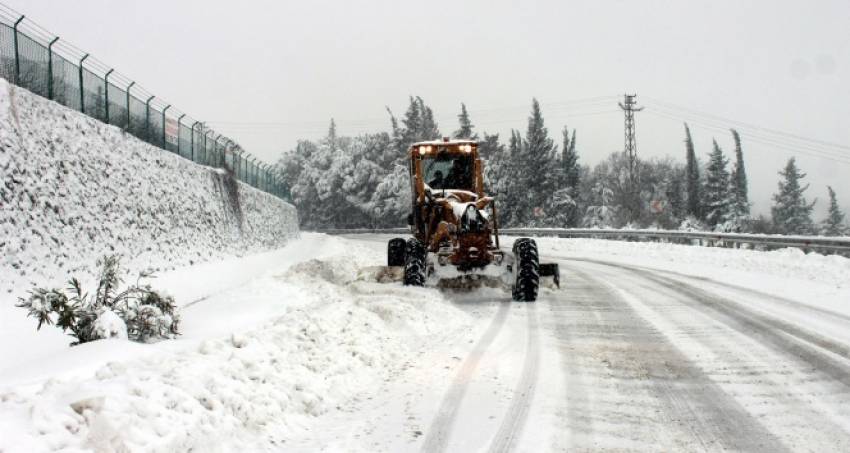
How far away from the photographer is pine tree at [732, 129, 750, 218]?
5520cm

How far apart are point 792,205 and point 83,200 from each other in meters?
68.6

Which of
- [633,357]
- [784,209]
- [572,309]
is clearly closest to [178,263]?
[572,309]

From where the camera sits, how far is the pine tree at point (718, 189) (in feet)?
178

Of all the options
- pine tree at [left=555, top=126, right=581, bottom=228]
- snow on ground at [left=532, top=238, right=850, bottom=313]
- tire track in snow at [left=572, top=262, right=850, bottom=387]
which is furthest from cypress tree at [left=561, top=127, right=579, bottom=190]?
tire track in snow at [left=572, top=262, right=850, bottom=387]

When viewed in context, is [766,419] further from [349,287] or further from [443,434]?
[349,287]

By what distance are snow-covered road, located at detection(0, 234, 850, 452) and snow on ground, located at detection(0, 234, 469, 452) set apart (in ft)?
0.05

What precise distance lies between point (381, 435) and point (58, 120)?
12.0 meters

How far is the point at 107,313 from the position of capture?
592 centimetres

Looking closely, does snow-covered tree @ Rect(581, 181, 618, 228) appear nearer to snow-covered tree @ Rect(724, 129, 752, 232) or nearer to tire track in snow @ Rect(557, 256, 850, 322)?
snow-covered tree @ Rect(724, 129, 752, 232)

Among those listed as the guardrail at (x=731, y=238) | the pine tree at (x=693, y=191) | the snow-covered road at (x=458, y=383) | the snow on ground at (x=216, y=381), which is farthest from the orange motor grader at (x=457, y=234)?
the pine tree at (x=693, y=191)

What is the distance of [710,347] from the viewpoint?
6.46 m

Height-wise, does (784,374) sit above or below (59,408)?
below

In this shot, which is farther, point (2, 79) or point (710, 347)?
point (2, 79)

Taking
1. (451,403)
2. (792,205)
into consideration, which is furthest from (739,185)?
(451,403)
